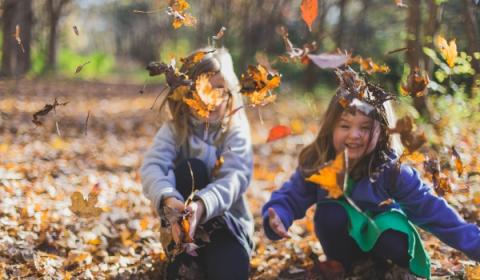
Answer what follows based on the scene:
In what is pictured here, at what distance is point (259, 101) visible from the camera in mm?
2143

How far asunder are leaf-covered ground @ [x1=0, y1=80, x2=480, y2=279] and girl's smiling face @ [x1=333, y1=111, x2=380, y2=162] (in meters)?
0.52

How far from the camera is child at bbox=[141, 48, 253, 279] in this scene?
2332 mm

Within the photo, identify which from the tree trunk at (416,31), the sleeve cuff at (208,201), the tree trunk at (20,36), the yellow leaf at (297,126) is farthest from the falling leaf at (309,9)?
the tree trunk at (20,36)

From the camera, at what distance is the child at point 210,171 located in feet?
7.65

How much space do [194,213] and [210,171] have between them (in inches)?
15.2

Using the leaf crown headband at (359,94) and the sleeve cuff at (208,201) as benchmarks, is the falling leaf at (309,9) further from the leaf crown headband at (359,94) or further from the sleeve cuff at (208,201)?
the sleeve cuff at (208,201)

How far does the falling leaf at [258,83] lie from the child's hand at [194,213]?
0.46 metres

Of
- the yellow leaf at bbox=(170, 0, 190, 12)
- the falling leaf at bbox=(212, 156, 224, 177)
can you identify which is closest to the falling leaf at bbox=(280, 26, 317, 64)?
the yellow leaf at bbox=(170, 0, 190, 12)

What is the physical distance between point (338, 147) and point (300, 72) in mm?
11560

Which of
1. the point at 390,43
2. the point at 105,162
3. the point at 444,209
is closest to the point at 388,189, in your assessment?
the point at 444,209

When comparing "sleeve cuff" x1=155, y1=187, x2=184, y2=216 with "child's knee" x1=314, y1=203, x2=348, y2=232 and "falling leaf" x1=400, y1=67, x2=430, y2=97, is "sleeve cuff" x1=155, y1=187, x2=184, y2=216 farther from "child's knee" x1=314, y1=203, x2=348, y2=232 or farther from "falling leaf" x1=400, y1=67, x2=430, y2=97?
"falling leaf" x1=400, y1=67, x2=430, y2=97

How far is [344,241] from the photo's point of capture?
2463 millimetres

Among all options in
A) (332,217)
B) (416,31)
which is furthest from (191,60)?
(416,31)

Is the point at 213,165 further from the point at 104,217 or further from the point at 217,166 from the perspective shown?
the point at 104,217
